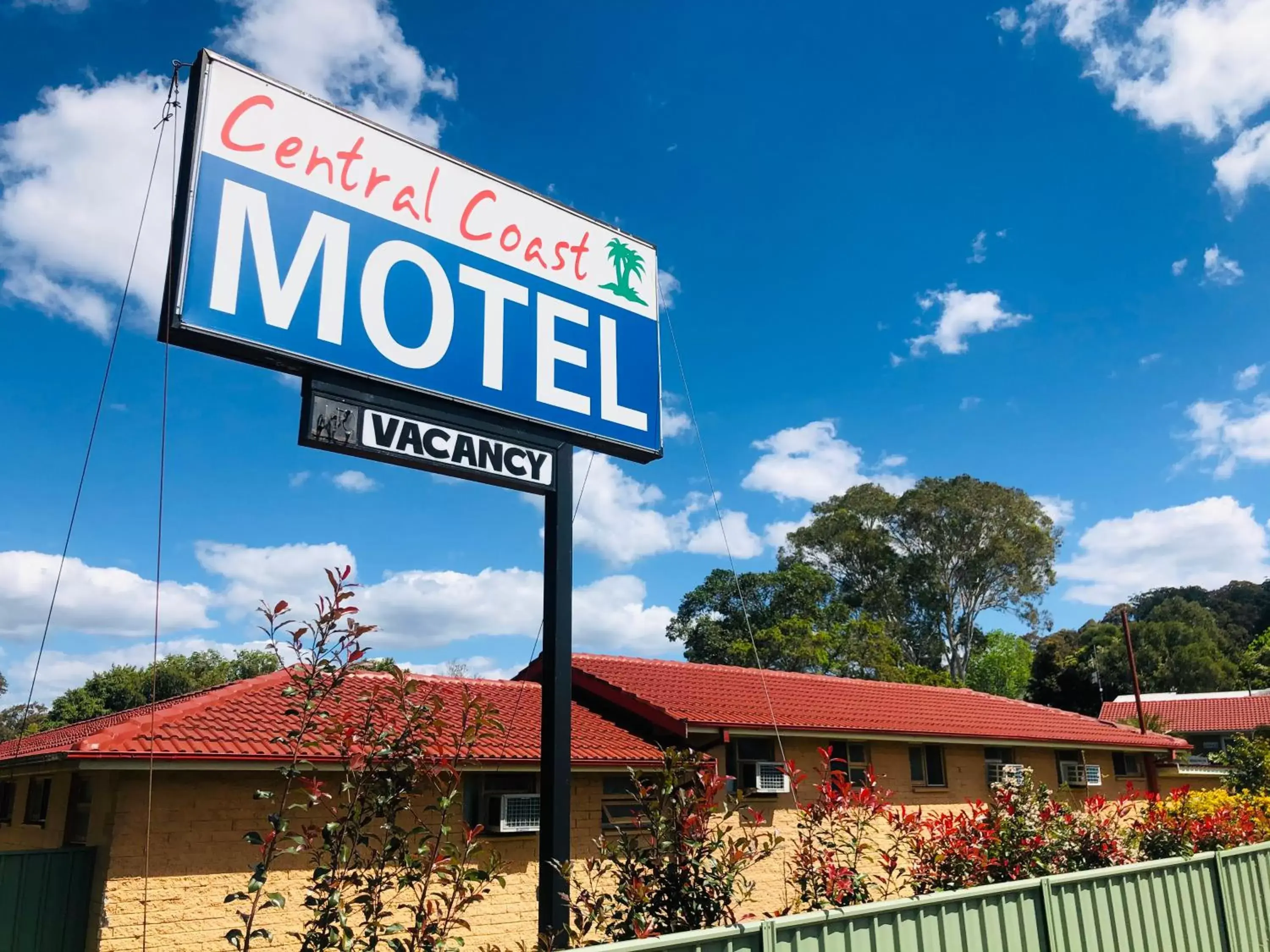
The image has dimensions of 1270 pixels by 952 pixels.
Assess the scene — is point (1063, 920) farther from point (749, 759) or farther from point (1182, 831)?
point (749, 759)

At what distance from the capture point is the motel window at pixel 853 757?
58.2 ft

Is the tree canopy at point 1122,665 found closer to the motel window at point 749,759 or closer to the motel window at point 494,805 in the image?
the motel window at point 749,759

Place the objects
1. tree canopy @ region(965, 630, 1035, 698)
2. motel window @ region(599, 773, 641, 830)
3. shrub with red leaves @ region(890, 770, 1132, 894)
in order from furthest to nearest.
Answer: tree canopy @ region(965, 630, 1035, 698), motel window @ region(599, 773, 641, 830), shrub with red leaves @ region(890, 770, 1132, 894)

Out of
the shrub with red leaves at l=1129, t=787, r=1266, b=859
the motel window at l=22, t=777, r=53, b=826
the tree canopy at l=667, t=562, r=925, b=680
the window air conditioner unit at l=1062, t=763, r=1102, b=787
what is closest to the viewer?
the shrub with red leaves at l=1129, t=787, r=1266, b=859

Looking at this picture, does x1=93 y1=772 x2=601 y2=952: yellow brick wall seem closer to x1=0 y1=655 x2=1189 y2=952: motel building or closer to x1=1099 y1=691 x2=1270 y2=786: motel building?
x1=0 y1=655 x2=1189 y2=952: motel building

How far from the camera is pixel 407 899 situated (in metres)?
11.5

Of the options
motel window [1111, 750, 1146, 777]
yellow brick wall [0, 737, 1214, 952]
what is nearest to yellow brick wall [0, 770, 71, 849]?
yellow brick wall [0, 737, 1214, 952]

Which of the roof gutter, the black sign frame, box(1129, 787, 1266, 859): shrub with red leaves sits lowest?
box(1129, 787, 1266, 859): shrub with red leaves

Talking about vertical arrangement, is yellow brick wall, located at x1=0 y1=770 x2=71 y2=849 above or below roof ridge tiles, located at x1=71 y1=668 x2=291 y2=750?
below

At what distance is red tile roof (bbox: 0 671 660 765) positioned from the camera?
33.1ft

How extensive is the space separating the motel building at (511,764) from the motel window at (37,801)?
39 millimetres

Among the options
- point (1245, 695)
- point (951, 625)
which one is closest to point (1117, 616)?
point (1245, 695)

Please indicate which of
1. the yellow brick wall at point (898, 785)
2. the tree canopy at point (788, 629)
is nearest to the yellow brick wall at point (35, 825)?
the yellow brick wall at point (898, 785)

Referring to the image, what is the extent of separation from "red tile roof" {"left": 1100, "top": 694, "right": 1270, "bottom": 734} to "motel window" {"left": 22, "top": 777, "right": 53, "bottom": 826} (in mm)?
47065
